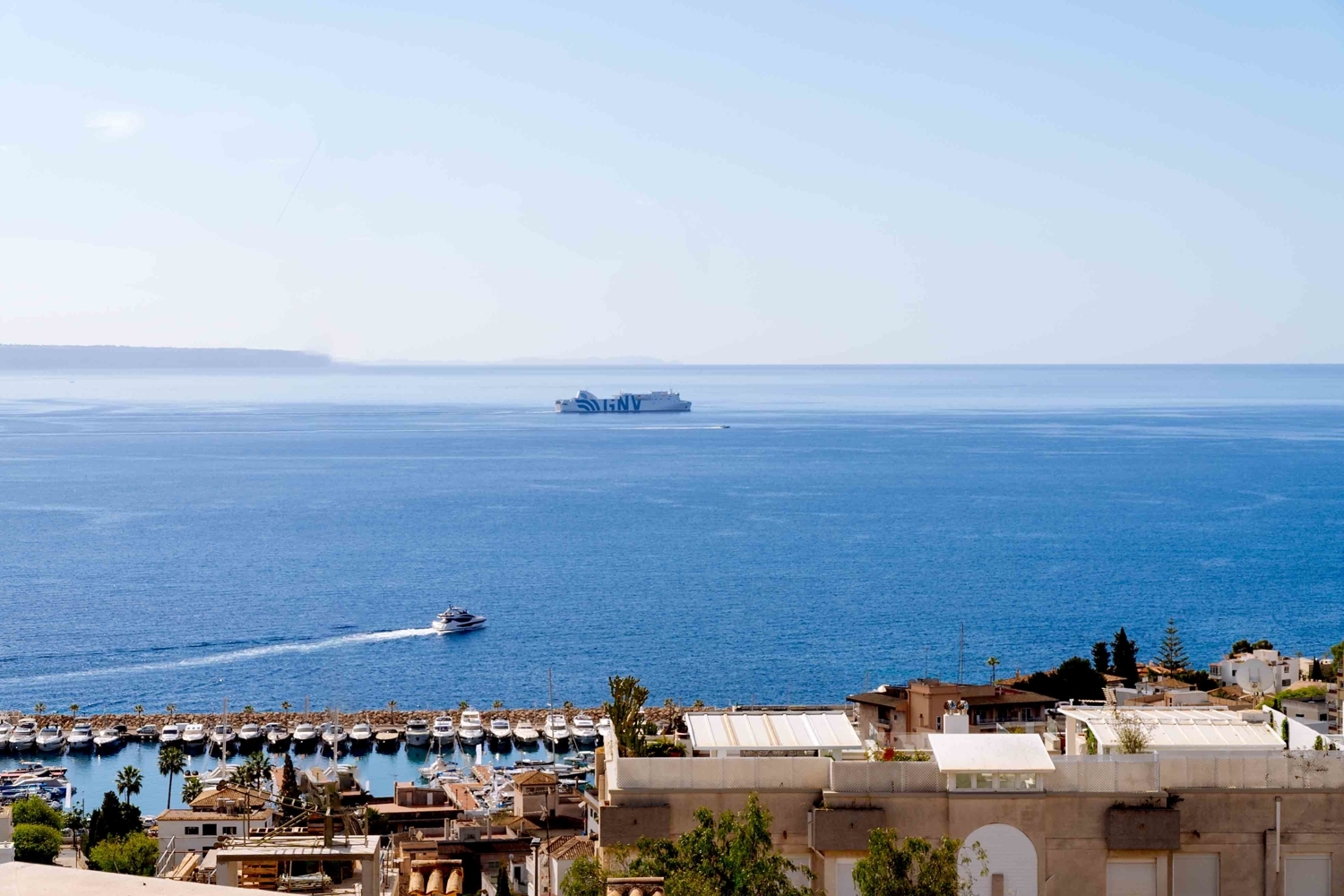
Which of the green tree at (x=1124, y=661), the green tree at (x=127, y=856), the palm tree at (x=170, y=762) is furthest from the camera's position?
the green tree at (x=1124, y=661)

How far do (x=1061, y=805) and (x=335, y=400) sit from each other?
17192cm

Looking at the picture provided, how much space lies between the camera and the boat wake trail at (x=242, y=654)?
111 ft

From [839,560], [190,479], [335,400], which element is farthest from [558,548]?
[335,400]

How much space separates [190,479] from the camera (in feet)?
248

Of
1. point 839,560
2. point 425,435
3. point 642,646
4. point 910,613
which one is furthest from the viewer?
point 425,435

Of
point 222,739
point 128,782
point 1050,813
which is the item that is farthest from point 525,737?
point 1050,813

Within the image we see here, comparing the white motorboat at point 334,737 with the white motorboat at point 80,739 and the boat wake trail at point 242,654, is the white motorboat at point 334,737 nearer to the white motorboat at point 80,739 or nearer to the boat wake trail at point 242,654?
the white motorboat at point 80,739

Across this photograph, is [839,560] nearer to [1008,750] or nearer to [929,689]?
[929,689]

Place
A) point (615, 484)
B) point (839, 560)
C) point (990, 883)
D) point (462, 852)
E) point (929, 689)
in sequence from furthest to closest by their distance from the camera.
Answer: point (615, 484)
point (839, 560)
point (929, 689)
point (462, 852)
point (990, 883)

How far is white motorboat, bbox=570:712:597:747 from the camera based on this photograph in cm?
2775

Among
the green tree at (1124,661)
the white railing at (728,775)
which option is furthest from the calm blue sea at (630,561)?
the white railing at (728,775)

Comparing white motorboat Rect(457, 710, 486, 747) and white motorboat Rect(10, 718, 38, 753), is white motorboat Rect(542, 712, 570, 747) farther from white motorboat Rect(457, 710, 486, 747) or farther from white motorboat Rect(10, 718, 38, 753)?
white motorboat Rect(10, 718, 38, 753)

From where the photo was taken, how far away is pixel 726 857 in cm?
606

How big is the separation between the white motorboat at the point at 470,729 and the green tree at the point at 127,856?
10603 millimetres
